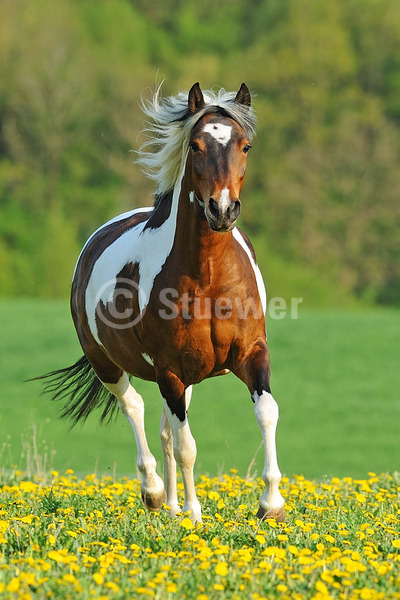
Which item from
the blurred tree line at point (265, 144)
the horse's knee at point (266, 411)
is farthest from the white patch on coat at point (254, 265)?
the blurred tree line at point (265, 144)

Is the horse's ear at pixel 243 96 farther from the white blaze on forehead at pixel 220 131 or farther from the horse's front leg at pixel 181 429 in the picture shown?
the horse's front leg at pixel 181 429

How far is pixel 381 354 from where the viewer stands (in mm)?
26766

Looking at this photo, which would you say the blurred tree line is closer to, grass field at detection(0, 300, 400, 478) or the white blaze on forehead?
grass field at detection(0, 300, 400, 478)

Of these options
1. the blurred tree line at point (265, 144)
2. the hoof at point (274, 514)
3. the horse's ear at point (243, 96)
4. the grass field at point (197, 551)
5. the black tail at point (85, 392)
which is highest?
the blurred tree line at point (265, 144)

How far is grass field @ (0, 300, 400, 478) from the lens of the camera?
1764 centimetres

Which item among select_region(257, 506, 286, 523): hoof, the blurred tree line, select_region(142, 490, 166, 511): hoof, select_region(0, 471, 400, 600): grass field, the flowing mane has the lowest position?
select_region(0, 471, 400, 600): grass field

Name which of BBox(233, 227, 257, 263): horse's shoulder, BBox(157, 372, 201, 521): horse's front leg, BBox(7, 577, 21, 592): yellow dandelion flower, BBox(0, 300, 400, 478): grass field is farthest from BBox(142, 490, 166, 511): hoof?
BBox(0, 300, 400, 478): grass field

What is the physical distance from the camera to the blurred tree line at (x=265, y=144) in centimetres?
4016

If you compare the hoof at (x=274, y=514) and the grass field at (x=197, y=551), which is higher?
the hoof at (x=274, y=514)

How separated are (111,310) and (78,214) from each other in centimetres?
3687

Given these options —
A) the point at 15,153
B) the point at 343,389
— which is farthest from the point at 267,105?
the point at 343,389

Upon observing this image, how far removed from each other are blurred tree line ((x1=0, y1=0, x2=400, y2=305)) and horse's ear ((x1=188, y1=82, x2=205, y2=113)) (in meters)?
33.7

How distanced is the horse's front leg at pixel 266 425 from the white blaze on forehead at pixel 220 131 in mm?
1402

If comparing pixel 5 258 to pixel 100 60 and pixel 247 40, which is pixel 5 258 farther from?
pixel 247 40
